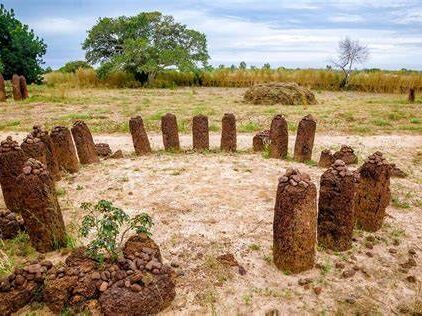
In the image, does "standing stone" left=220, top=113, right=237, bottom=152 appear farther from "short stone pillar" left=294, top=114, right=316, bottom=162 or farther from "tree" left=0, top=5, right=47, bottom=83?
"tree" left=0, top=5, right=47, bottom=83

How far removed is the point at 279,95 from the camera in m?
18.9

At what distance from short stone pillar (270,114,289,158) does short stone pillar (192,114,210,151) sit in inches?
66.4

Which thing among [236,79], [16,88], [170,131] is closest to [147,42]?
[236,79]

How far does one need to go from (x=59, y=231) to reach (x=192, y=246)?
1713 millimetres

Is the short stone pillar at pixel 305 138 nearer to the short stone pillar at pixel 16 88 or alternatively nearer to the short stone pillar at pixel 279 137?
the short stone pillar at pixel 279 137

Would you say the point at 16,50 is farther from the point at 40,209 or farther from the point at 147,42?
the point at 40,209

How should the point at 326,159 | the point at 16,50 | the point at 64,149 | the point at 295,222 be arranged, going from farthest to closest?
the point at 16,50, the point at 326,159, the point at 64,149, the point at 295,222

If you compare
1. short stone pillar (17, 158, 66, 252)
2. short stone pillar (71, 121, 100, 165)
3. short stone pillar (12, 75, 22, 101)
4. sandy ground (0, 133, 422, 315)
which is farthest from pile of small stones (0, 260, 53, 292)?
short stone pillar (12, 75, 22, 101)

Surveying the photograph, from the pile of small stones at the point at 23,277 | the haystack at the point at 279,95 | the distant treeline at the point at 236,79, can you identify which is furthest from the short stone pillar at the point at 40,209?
the distant treeline at the point at 236,79

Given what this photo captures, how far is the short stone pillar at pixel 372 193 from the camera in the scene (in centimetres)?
577

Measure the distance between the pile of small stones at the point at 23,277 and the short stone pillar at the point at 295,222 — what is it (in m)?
2.59

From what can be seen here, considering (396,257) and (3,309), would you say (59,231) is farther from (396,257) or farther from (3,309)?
(396,257)

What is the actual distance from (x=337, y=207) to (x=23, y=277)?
3.61 meters

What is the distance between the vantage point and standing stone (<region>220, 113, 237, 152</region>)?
10031 millimetres
